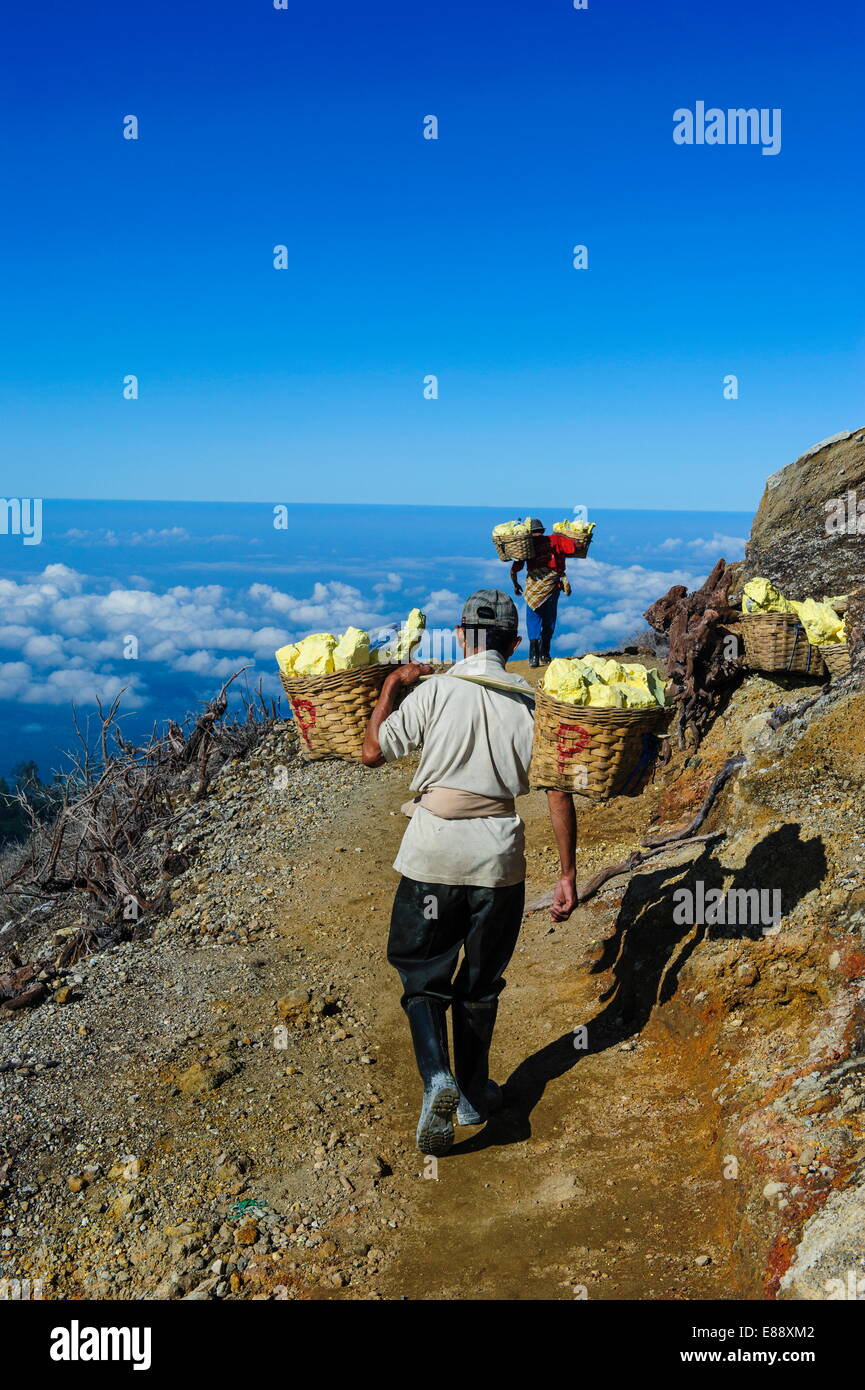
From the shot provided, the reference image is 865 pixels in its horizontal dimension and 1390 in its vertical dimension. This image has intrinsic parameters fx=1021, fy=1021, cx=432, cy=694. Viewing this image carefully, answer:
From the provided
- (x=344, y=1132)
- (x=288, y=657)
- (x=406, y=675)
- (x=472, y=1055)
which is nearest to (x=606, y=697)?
(x=406, y=675)

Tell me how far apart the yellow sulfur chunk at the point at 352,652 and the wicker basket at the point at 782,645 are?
4959 millimetres

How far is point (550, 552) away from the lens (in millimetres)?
12625

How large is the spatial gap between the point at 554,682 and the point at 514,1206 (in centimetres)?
199

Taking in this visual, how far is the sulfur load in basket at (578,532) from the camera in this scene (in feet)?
41.0

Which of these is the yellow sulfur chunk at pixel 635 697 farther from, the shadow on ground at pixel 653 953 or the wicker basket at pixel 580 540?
the wicker basket at pixel 580 540

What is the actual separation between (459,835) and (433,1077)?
0.95m

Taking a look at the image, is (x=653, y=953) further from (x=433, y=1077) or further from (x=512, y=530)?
(x=512, y=530)

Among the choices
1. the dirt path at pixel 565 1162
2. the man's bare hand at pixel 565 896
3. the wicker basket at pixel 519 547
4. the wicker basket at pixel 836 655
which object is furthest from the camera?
the wicker basket at pixel 519 547

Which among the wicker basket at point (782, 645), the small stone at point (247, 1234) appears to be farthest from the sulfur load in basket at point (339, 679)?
the wicker basket at point (782, 645)

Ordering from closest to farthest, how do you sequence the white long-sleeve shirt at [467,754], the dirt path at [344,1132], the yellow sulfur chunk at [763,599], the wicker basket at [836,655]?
the dirt path at [344,1132] → the white long-sleeve shirt at [467,754] → the wicker basket at [836,655] → the yellow sulfur chunk at [763,599]

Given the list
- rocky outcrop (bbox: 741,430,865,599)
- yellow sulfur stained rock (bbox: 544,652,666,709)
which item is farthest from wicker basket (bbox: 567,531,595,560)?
yellow sulfur stained rock (bbox: 544,652,666,709)

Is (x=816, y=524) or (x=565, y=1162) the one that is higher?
(x=816, y=524)

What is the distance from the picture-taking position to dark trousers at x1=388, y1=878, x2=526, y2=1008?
13.1 ft

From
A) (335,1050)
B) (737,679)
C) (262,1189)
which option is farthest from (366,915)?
(737,679)
